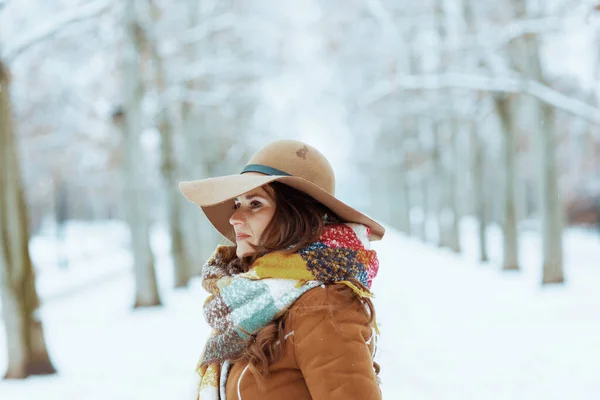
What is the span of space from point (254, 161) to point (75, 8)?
5473 mm

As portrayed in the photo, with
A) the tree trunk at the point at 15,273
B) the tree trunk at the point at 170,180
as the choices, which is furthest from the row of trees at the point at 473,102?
the tree trunk at the point at 15,273

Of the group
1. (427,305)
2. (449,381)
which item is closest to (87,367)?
(449,381)

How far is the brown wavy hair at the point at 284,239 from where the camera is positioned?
4.97ft

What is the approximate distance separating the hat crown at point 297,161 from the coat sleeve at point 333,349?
1.26 feet

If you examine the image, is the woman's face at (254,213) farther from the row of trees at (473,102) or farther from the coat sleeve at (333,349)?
the row of trees at (473,102)

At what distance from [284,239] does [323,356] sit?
14.6 inches

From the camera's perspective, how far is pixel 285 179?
1600mm

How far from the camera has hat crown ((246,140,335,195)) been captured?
1.71m

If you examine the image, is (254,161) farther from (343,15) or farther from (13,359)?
(343,15)

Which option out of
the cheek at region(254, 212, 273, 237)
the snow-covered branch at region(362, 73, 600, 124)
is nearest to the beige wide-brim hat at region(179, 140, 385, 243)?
the cheek at region(254, 212, 273, 237)

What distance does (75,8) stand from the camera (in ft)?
20.5

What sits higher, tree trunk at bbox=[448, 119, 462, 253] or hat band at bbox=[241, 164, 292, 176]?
hat band at bbox=[241, 164, 292, 176]

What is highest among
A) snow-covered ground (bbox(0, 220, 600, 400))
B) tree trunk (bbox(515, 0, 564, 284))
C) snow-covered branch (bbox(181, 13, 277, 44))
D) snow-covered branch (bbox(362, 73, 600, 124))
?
snow-covered branch (bbox(181, 13, 277, 44))

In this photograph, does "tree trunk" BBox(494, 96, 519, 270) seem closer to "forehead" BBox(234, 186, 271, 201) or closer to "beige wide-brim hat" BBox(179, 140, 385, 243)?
"beige wide-brim hat" BBox(179, 140, 385, 243)
